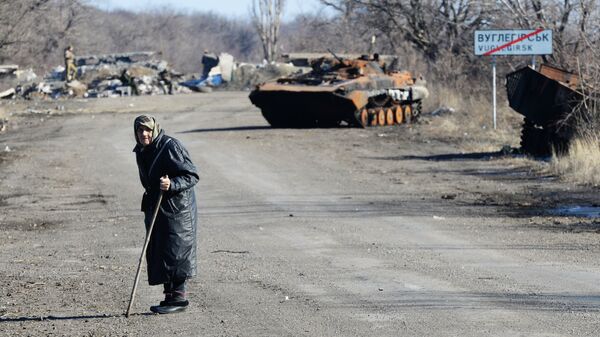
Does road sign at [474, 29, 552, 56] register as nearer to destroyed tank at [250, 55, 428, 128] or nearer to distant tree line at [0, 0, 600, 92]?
distant tree line at [0, 0, 600, 92]

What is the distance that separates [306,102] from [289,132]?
868 millimetres

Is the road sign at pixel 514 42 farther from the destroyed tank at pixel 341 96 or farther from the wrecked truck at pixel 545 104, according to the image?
the wrecked truck at pixel 545 104

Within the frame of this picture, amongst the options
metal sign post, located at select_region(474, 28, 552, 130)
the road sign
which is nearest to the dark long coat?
metal sign post, located at select_region(474, 28, 552, 130)

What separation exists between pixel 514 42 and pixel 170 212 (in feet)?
64.3

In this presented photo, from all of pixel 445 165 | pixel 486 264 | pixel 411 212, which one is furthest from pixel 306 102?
pixel 486 264

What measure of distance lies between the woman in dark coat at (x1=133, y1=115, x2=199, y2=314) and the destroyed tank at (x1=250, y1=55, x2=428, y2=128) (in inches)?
788

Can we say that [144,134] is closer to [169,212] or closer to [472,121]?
[169,212]

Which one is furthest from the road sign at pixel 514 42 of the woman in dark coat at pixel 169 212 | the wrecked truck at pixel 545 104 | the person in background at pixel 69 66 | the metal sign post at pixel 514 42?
the person in background at pixel 69 66

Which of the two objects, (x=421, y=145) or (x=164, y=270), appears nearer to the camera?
(x=164, y=270)

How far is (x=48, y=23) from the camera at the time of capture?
219 feet

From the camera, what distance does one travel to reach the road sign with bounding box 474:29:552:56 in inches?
1028

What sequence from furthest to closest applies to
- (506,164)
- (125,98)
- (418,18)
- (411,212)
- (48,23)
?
(48,23)
(125,98)
(418,18)
(506,164)
(411,212)

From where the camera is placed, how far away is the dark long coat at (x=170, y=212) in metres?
8.27

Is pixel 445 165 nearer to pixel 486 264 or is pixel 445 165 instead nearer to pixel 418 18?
pixel 486 264
